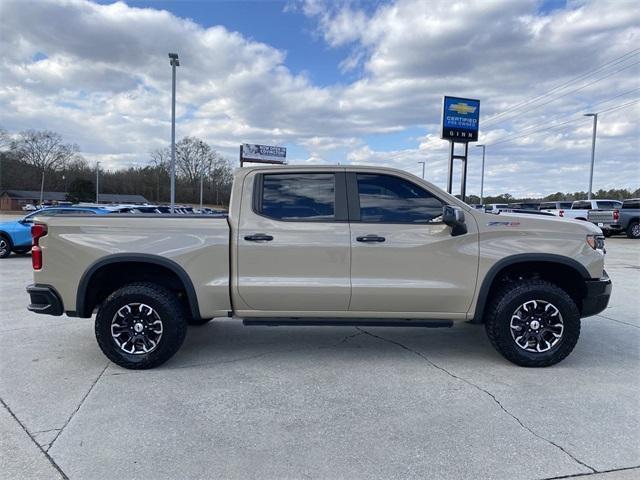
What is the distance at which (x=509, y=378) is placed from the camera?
158 inches

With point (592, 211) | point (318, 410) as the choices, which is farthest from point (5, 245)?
point (592, 211)

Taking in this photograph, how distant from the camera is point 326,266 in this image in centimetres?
414

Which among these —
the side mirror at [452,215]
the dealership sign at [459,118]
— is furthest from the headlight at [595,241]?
the dealership sign at [459,118]

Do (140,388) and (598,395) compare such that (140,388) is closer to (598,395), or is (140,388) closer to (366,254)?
(366,254)

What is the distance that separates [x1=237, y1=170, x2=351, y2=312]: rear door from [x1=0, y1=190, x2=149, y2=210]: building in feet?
311

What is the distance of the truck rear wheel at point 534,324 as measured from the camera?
4137mm

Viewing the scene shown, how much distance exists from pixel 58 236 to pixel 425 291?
139 inches

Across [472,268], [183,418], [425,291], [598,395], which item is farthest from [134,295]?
[598,395]

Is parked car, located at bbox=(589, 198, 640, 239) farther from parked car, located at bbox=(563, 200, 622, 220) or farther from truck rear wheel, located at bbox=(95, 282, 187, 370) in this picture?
truck rear wheel, located at bbox=(95, 282, 187, 370)

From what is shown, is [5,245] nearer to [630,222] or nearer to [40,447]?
[40,447]

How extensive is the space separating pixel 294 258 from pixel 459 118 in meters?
21.4

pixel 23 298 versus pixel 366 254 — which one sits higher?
pixel 366 254

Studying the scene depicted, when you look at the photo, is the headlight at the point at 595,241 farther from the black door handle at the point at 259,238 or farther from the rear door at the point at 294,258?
the black door handle at the point at 259,238

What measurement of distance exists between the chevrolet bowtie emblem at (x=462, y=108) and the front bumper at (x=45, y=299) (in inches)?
875
